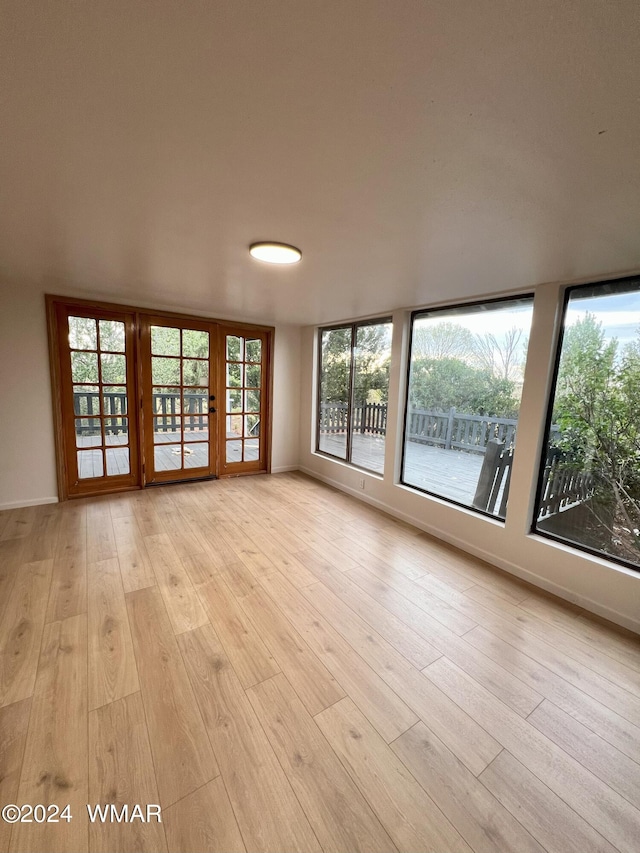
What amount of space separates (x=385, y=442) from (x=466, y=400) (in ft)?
3.21

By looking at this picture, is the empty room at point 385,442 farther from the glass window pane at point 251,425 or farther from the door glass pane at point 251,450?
the glass window pane at point 251,425

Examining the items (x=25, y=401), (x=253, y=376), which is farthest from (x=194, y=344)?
(x=25, y=401)

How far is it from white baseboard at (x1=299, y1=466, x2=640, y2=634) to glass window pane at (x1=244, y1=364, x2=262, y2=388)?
86.9 inches

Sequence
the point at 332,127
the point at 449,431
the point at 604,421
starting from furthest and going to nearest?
1. the point at 449,431
2. the point at 604,421
3. the point at 332,127

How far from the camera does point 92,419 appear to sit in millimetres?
3809

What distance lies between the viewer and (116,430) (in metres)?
3.97

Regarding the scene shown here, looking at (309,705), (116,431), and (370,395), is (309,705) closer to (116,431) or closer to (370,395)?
(370,395)

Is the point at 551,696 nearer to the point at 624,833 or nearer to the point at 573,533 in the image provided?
the point at 624,833

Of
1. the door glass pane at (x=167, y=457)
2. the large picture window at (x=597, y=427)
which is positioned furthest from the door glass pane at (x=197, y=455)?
the large picture window at (x=597, y=427)

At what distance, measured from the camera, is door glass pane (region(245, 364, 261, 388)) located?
480 centimetres

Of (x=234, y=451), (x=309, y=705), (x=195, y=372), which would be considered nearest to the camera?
(x=309, y=705)

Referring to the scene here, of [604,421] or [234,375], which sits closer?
[604,421]

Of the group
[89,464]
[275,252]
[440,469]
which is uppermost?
[275,252]

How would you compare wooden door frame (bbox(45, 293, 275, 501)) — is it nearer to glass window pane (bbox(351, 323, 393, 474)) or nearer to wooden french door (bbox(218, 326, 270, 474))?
wooden french door (bbox(218, 326, 270, 474))
